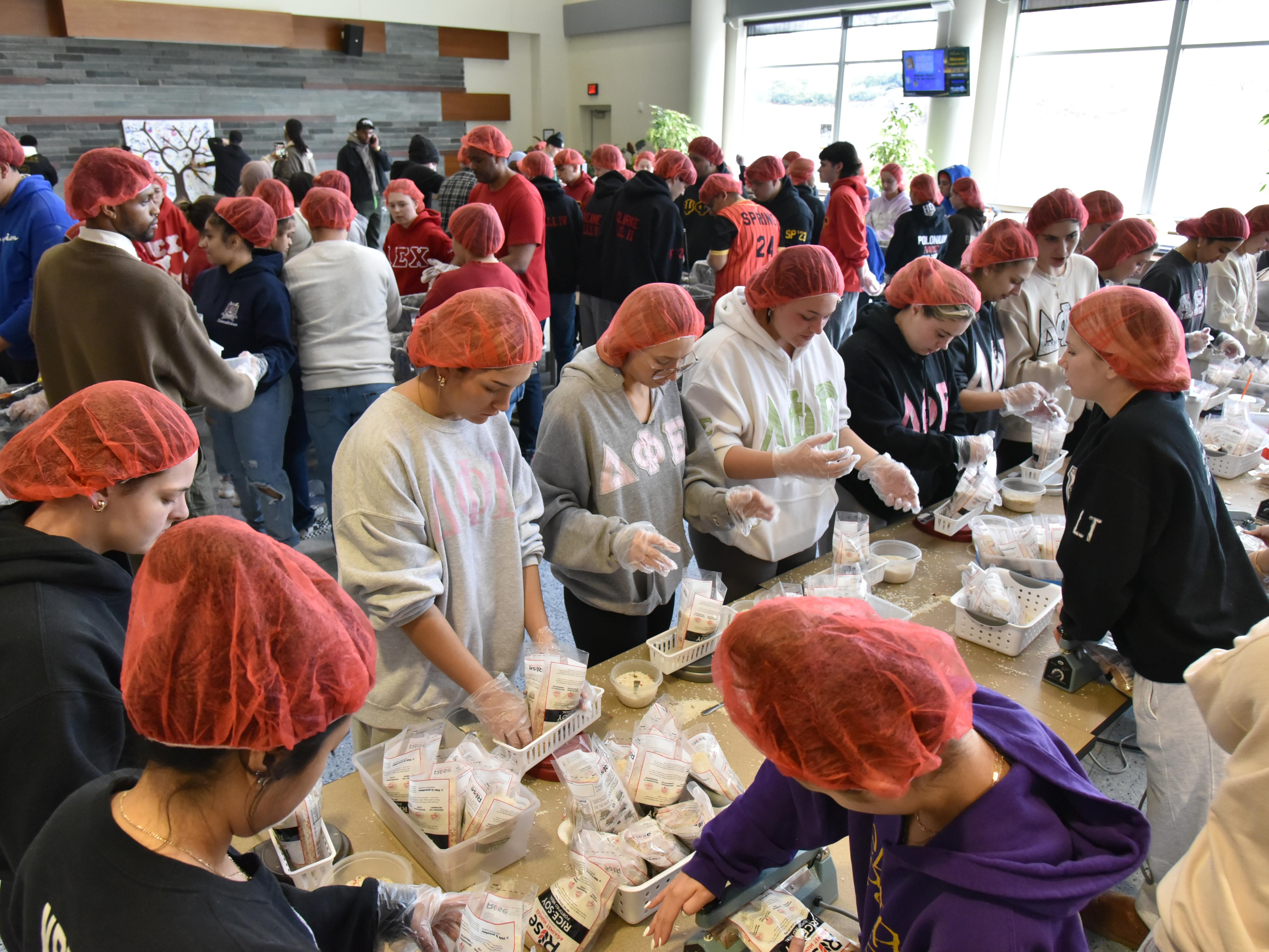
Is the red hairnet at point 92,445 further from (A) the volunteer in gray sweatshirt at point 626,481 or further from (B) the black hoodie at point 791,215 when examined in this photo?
(B) the black hoodie at point 791,215

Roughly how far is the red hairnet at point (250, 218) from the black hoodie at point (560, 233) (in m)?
2.48

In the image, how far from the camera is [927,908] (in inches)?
37.2

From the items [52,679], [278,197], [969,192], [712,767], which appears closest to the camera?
[52,679]

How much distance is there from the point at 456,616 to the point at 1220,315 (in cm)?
477

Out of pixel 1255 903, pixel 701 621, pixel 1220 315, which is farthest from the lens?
pixel 1220 315

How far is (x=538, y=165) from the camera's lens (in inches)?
232

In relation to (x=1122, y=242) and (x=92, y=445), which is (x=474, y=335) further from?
(x=1122, y=242)

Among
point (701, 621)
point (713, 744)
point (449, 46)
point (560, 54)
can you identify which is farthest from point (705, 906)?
point (560, 54)

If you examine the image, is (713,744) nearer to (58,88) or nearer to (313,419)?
(313,419)

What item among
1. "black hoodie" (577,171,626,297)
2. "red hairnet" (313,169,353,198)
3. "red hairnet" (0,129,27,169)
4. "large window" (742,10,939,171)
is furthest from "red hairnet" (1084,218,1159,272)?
"large window" (742,10,939,171)

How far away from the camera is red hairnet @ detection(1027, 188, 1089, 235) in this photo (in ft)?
10.4

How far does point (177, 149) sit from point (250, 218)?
7.97 m

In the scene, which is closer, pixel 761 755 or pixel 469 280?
pixel 761 755

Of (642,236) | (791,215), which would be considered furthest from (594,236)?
(791,215)
